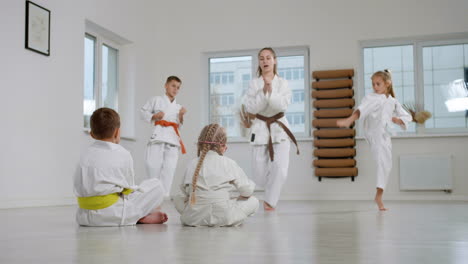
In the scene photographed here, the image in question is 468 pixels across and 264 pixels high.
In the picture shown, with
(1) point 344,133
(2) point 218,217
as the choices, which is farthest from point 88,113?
(2) point 218,217

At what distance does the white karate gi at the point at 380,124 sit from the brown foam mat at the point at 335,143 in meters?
2.40

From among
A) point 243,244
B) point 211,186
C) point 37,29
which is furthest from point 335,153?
point 243,244

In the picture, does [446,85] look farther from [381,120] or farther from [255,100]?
[255,100]

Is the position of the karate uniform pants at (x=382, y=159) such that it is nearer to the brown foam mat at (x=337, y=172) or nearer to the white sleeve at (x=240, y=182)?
the white sleeve at (x=240, y=182)

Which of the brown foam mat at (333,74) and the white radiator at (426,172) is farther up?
the brown foam mat at (333,74)

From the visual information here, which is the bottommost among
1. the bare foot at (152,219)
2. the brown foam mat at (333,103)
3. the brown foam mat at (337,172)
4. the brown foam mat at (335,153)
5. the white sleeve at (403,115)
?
the bare foot at (152,219)

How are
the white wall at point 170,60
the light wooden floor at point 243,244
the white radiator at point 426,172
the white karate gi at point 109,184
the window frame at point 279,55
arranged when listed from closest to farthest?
the light wooden floor at point 243,244, the white karate gi at point 109,184, the white wall at point 170,60, the white radiator at point 426,172, the window frame at point 279,55

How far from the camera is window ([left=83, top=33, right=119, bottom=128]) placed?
654cm

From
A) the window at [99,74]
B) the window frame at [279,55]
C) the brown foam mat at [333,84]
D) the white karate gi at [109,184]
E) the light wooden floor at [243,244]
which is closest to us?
the light wooden floor at [243,244]

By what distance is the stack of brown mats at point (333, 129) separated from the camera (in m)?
6.98

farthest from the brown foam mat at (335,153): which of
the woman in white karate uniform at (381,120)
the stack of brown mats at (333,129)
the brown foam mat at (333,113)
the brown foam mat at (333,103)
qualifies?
the woman in white karate uniform at (381,120)

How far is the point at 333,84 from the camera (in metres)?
7.11

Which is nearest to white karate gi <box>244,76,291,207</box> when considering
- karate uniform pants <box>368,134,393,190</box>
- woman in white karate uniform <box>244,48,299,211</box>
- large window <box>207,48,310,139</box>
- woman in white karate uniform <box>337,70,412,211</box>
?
woman in white karate uniform <box>244,48,299,211</box>

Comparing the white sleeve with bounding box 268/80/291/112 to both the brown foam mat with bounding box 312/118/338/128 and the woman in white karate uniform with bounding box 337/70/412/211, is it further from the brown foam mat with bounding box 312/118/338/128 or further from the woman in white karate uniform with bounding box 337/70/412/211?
the brown foam mat with bounding box 312/118/338/128
